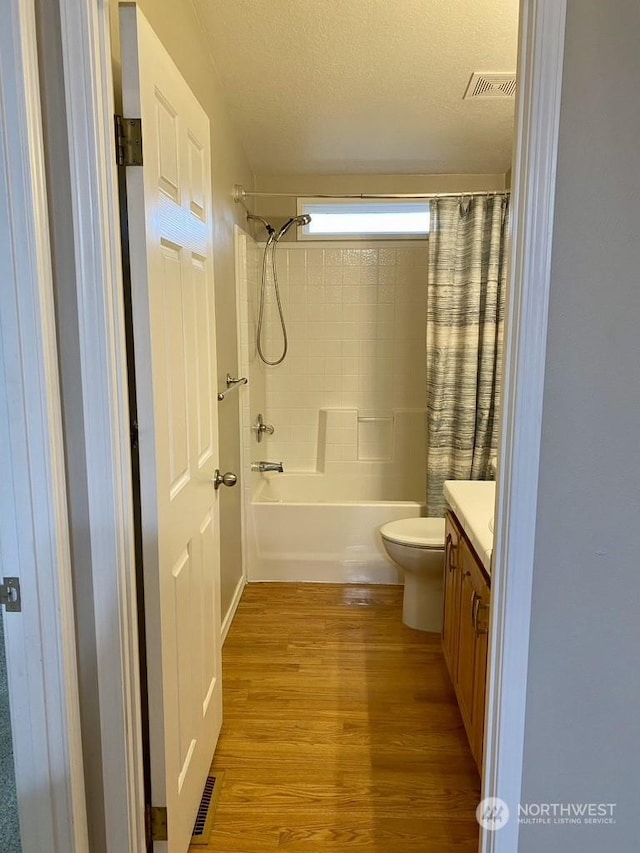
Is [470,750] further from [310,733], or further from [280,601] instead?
[280,601]

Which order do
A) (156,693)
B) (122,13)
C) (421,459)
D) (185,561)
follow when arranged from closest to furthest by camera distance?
(122,13)
(156,693)
(185,561)
(421,459)

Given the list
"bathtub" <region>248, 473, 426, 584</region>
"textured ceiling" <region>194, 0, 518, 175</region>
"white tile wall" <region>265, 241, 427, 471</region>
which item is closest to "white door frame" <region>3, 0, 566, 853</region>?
"textured ceiling" <region>194, 0, 518, 175</region>

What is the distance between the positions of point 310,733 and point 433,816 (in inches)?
20.2

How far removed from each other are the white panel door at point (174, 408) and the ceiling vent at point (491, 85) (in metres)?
1.33

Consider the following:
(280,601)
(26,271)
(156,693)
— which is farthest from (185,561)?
(280,601)

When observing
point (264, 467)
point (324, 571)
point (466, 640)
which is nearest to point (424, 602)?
point (324, 571)

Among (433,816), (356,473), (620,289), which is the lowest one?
(433,816)

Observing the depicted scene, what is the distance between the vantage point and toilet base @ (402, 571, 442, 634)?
2746 millimetres

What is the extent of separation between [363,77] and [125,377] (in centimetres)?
192

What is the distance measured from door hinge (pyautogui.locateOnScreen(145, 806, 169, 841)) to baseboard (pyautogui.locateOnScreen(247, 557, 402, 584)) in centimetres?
191

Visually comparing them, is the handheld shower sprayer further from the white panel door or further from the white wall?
the white wall

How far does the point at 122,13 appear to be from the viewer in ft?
3.72

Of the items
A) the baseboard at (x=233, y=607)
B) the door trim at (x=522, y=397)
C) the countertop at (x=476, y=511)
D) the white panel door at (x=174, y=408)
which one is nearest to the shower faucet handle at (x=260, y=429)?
the baseboard at (x=233, y=607)

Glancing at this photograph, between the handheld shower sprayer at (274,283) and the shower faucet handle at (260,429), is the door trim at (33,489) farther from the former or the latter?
the handheld shower sprayer at (274,283)
